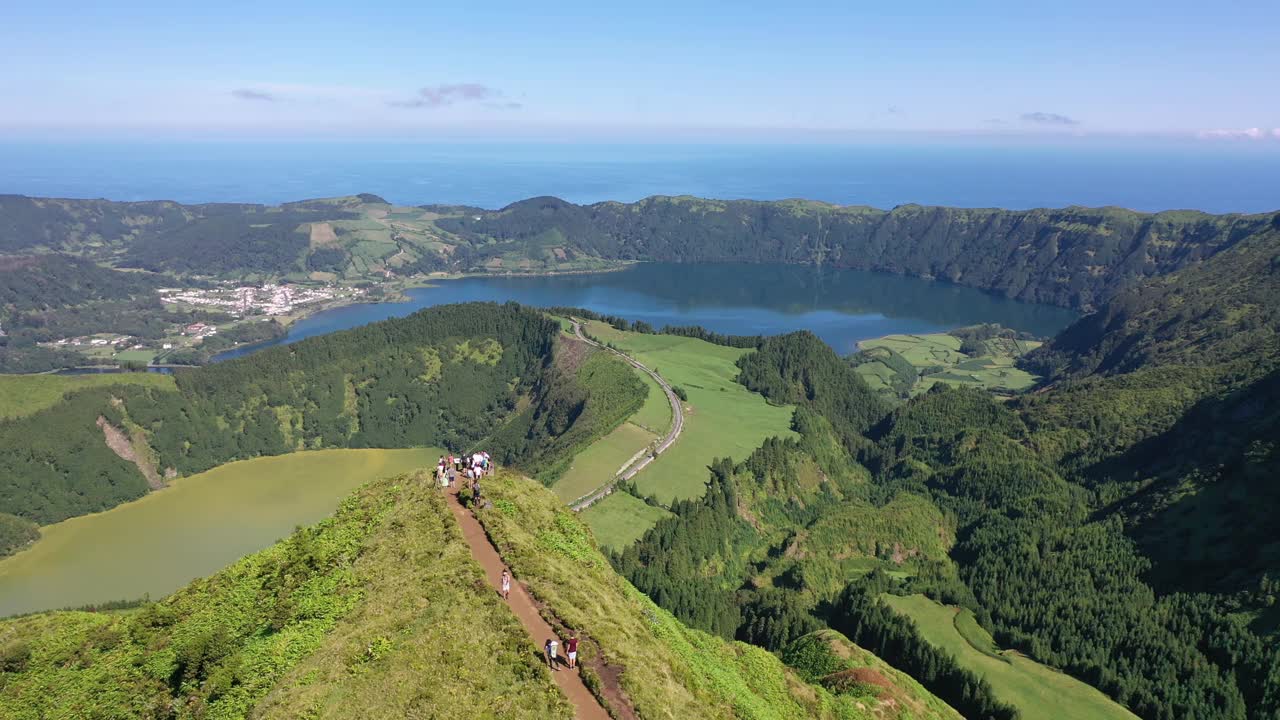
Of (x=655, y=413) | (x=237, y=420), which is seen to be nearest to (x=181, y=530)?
(x=237, y=420)

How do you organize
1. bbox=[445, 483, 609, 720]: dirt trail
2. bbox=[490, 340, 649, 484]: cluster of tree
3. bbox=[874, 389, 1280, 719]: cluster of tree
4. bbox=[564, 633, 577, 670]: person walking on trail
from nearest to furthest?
1. bbox=[445, 483, 609, 720]: dirt trail
2. bbox=[564, 633, 577, 670]: person walking on trail
3. bbox=[874, 389, 1280, 719]: cluster of tree
4. bbox=[490, 340, 649, 484]: cluster of tree

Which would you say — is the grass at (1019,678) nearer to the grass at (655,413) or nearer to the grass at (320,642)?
the grass at (655,413)

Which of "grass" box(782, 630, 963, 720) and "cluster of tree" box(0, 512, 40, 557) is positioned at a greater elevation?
"grass" box(782, 630, 963, 720)

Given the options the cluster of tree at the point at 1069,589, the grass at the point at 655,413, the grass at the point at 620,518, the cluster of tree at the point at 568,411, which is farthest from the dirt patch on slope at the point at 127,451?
the cluster of tree at the point at 1069,589

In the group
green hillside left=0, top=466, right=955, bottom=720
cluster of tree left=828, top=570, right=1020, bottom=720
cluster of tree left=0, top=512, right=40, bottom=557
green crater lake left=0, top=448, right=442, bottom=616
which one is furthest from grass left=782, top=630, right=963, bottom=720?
cluster of tree left=0, top=512, right=40, bottom=557

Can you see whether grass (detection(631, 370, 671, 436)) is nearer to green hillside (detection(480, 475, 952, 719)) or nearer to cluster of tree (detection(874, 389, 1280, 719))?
cluster of tree (detection(874, 389, 1280, 719))

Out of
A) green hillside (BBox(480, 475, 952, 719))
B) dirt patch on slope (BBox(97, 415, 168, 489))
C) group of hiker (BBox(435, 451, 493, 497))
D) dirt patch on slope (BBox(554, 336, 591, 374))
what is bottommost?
dirt patch on slope (BBox(97, 415, 168, 489))
